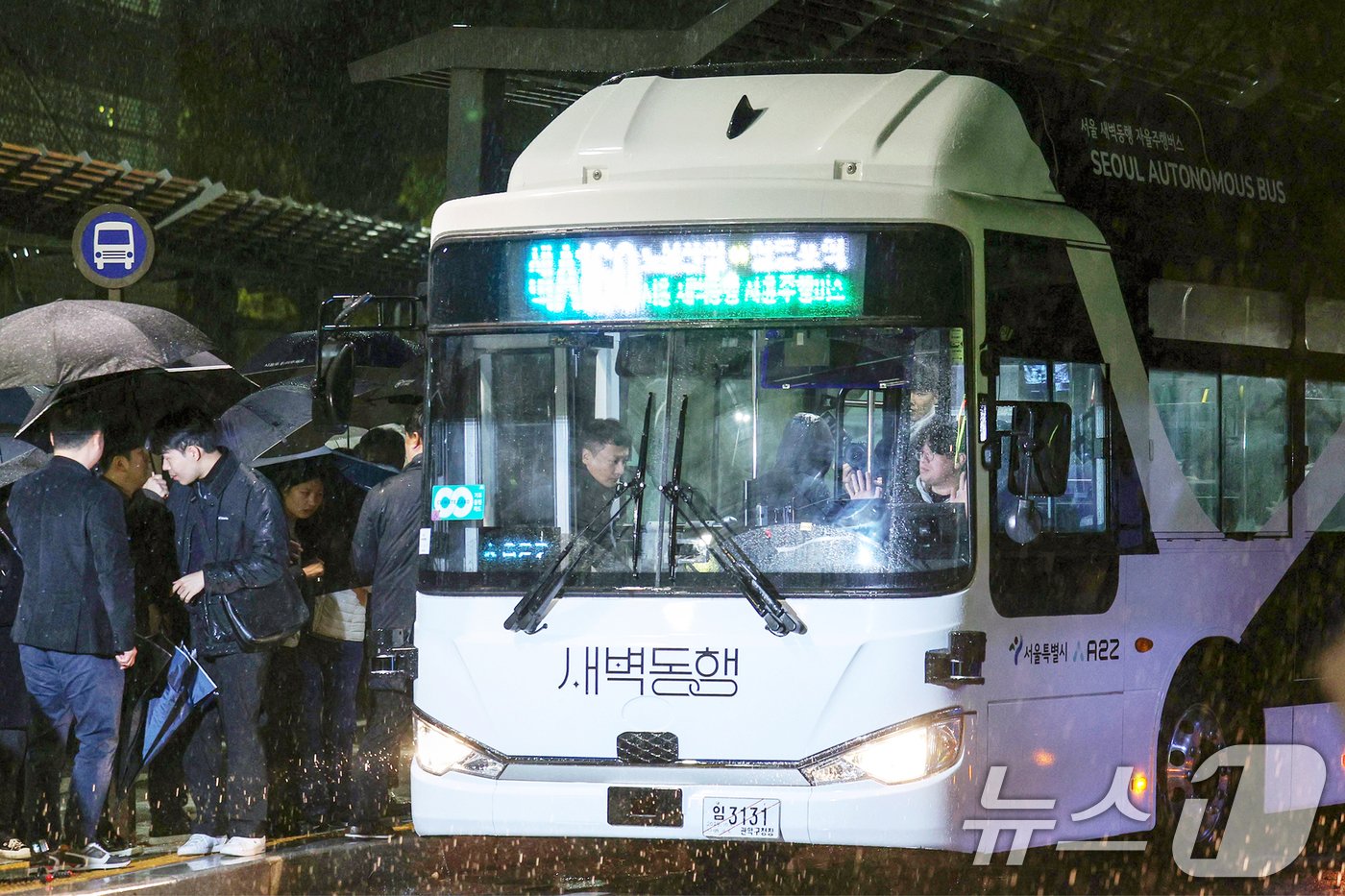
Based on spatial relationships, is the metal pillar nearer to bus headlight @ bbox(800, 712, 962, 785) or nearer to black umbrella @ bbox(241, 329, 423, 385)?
black umbrella @ bbox(241, 329, 423, 385)

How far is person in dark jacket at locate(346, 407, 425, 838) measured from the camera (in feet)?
26.6

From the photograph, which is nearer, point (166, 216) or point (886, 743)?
point (886, 743)

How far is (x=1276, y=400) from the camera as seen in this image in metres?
7.98

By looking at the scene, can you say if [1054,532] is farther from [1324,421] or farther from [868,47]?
[868,47]

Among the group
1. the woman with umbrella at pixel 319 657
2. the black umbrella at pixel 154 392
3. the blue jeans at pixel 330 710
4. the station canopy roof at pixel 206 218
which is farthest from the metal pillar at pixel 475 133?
the blue jeans at pixel 330 710

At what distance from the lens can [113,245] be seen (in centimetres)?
1035

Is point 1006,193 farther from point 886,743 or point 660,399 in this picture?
point 886,743

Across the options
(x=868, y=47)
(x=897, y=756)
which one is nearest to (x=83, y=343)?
(x=897, y=756)

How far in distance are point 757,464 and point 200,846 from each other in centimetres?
311

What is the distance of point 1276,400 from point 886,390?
2562 millimetres

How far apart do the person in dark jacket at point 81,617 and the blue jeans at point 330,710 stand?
144 centimetres

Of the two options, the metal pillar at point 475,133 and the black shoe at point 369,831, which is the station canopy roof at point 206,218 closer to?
the metal pillar at point 475,133

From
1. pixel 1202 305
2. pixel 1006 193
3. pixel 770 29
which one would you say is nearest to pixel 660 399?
pixel 1006 193

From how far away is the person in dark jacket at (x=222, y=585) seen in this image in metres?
7.59
